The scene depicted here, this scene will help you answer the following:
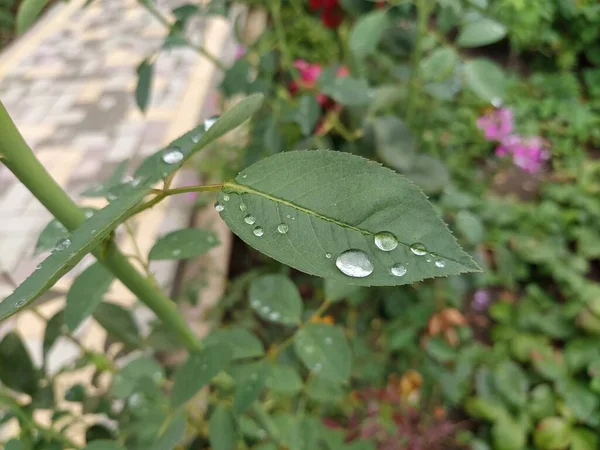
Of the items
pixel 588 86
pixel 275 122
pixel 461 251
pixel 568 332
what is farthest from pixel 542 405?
pixel 588 86

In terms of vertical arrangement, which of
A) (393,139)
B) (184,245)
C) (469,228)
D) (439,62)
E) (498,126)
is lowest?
(498,126)

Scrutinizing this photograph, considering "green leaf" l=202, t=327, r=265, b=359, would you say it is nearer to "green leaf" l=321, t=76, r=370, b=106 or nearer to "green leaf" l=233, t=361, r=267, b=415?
"green leaf" l=233, t=361, r=267, b=415

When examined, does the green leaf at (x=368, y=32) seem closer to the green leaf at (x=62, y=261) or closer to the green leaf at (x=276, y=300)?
the green leaf at (x=276, y=300)

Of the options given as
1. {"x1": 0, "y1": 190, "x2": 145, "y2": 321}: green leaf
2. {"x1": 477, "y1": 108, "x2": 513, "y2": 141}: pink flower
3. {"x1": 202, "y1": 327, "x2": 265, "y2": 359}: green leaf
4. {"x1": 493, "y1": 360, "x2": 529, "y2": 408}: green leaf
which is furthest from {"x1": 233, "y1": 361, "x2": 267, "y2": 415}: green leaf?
{"x1": 477, "y1": 108, "x2": 513, "y2": 141}: pink flower

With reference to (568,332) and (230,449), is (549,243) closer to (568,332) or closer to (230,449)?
(568,332)

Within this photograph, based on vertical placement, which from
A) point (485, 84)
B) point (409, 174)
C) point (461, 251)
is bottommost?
point (409, 174)

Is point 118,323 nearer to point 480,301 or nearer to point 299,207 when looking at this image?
point 299,207

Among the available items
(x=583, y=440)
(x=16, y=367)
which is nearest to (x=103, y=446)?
(x=16, y=367)
